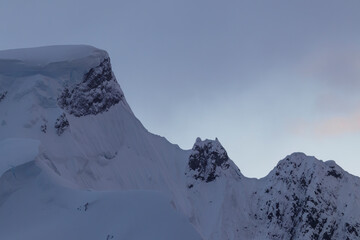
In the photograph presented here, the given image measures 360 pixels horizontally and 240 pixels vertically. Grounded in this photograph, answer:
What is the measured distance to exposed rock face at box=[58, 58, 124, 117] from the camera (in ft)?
290

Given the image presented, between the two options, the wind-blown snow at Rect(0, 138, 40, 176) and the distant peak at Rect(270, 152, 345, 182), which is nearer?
the wind-blown snow at Rect(0, 138, 40, 176)

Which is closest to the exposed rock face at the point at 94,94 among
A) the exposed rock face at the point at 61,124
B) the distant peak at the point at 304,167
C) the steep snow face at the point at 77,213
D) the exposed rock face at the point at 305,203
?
the exposed rock face at the point at 61,124

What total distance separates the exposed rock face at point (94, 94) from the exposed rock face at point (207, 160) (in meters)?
26.2

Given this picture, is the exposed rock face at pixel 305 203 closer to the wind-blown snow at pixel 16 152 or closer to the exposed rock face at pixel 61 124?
the exposed rock face at pixel 61 124

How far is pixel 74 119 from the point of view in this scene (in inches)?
3460

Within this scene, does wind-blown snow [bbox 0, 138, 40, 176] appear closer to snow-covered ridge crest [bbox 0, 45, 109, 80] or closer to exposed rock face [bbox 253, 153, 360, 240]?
snow-covered ridge crest [bbox 0, 45, 109, 80]

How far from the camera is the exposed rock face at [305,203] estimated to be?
4385 inches

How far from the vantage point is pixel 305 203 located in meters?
114

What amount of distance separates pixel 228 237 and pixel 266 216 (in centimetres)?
1419

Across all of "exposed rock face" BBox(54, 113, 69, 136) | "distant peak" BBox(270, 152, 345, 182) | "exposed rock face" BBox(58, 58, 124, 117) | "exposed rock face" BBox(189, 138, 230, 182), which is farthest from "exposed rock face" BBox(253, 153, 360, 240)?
"exposed rock face" BBox(54, 113, 69, 136)

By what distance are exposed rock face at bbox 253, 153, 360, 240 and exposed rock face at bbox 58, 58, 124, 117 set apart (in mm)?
37538

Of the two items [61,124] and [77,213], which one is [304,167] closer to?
[61,124]

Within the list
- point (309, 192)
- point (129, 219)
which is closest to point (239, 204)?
point (309, 192)

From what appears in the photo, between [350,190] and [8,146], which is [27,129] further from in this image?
[350,190]
